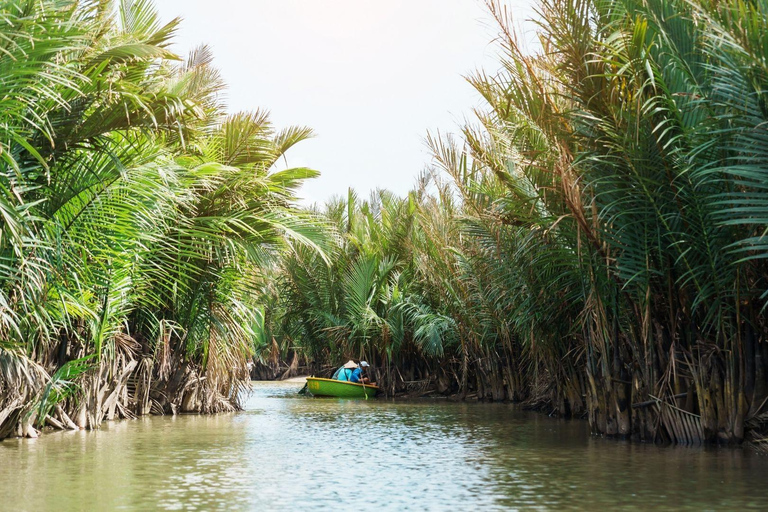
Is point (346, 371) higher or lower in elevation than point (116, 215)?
lower

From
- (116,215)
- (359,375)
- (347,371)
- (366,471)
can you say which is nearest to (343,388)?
(347,371)

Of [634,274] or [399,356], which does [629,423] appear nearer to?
[634,274]

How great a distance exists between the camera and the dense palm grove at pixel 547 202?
710 centimetres

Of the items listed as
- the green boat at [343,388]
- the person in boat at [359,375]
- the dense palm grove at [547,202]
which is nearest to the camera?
the dense palm grove at [547,202]

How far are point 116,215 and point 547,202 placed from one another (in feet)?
15.9

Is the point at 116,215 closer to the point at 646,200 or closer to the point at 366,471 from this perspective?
the point at 366,471

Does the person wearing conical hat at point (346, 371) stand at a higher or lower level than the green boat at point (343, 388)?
higher

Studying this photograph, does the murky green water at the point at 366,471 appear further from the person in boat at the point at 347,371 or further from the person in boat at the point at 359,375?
the person in boat at the point at 347,371

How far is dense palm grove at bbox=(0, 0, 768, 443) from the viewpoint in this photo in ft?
23.3

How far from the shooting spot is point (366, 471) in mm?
7355

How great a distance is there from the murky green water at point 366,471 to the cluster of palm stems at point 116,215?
1.06 metres

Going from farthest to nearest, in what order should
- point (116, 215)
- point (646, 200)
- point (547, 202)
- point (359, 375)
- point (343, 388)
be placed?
point (359, 375) → point (343, 388) → point (547, 202) → point (116, 215) → point (646, 200)

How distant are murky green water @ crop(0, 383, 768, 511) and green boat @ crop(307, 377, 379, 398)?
9.58 metres

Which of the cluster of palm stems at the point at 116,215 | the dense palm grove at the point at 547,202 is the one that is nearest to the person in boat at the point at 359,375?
the cluster of palm stems at the point at 116,215
